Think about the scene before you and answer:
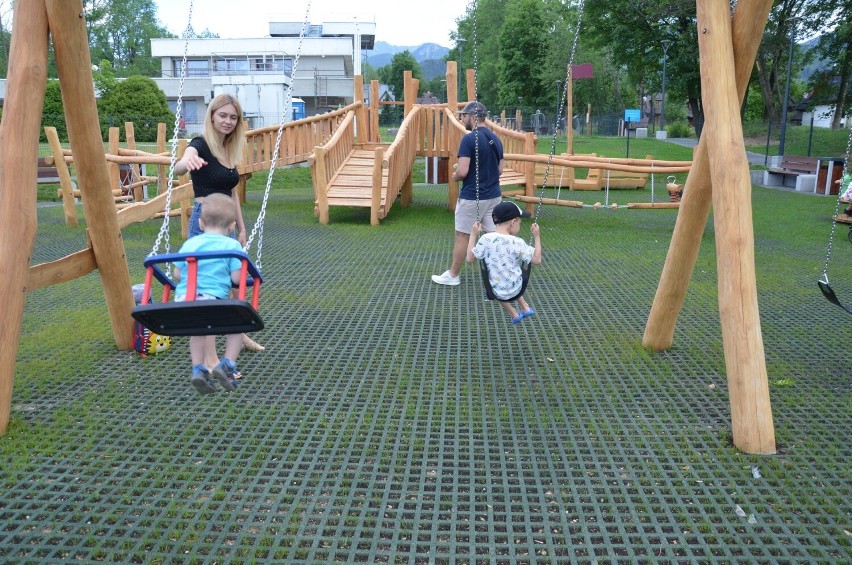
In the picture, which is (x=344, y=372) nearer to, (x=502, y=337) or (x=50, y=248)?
(x=502, y=337)

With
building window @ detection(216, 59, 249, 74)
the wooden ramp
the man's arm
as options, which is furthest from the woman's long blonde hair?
building window @ detection(216, 59, 249, 74)

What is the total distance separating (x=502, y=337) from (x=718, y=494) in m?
2.70

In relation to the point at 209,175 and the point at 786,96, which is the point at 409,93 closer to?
the point at 786,96

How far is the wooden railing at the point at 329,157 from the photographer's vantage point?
12.9 meters

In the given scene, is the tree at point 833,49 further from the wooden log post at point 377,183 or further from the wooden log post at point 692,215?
Answer: the wooden log post at point 692,215

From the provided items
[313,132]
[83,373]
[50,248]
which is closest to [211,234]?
[83,373]

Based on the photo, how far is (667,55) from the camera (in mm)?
24938

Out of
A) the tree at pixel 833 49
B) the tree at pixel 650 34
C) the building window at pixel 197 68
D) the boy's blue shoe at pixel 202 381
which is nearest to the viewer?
the boy's blue shoe at pixel 202 381

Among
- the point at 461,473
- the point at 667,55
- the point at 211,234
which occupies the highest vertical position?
the point at 667,55

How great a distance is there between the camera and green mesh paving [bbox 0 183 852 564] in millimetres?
3189

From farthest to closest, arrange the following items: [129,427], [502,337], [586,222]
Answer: [586,222], [502,337], [129,427]

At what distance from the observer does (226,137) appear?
15.7ft

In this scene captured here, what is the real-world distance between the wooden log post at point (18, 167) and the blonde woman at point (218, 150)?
0.85 meters

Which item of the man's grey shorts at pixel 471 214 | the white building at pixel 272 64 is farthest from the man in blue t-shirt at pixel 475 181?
the white building at pixel 272 64
